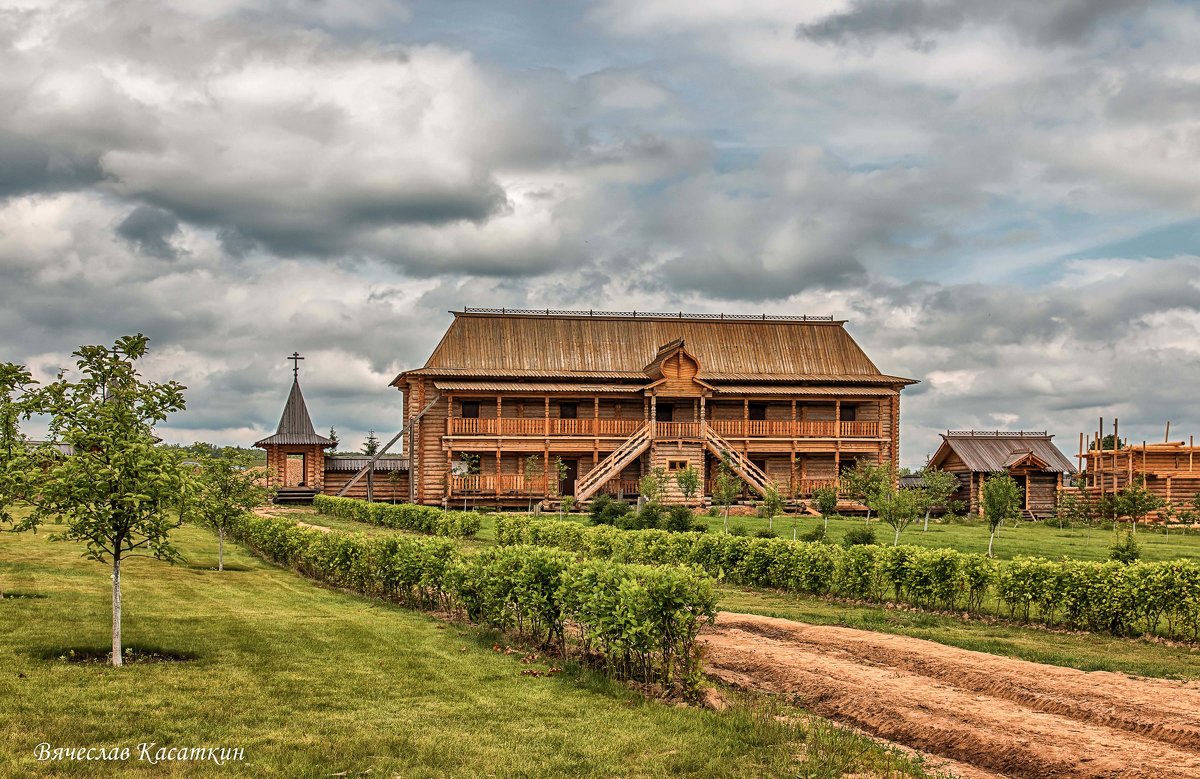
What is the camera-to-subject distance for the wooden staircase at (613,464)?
43031mm

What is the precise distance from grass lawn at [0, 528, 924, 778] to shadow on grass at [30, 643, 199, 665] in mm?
121

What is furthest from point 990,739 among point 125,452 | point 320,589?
point 320,589

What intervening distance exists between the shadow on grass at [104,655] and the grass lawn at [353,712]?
4.8 inches

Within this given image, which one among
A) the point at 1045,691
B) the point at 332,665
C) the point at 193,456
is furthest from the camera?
the point at 193,456

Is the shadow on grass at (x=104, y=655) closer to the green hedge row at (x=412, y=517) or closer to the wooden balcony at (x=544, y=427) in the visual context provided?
the green hedge row at (x=412, y=517)

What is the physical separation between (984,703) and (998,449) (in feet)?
138

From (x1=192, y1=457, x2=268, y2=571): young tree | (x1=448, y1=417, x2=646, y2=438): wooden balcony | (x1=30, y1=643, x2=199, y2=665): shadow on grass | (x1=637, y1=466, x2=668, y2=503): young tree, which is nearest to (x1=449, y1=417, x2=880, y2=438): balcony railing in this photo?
(x1=448, y1=417, x2=646, y2=438): wooden balcony

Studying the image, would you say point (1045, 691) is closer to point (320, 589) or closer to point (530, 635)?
point (530, 635)

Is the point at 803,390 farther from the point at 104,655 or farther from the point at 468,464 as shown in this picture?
the point at 104,655

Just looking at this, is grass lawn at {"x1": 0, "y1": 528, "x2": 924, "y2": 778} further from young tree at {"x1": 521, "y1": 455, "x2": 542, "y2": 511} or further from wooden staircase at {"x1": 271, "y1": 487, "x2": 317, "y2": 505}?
wooden staircase at {"x1": 271, "y1": 487, "x2": 317, "y2": 505}

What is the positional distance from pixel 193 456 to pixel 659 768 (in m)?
9.00

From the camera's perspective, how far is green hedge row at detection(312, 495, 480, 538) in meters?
31.4

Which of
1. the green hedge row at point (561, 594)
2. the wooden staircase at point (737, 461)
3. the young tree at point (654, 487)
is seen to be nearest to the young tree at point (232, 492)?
the green hedge row at point (561, 594)

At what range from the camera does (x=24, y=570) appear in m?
21.1
